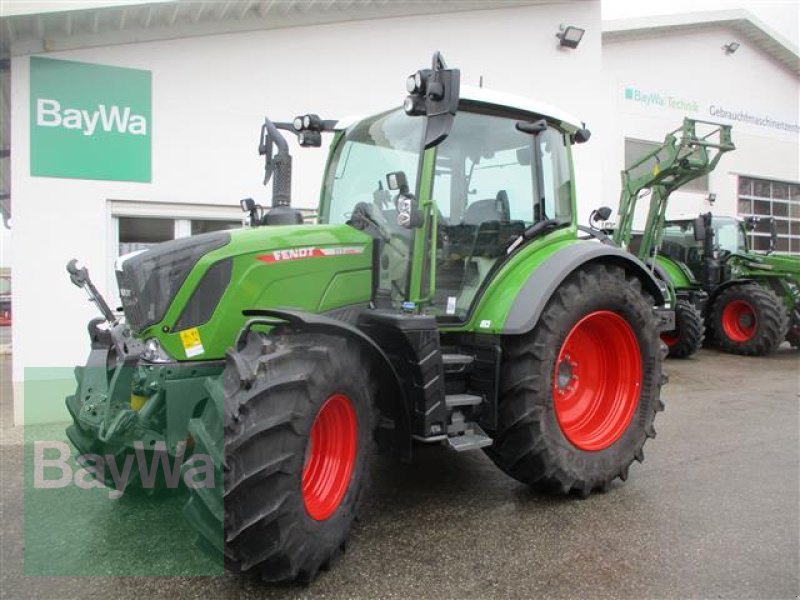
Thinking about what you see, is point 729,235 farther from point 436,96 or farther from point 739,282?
point 436,96

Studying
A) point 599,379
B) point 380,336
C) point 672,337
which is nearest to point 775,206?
point 672,337

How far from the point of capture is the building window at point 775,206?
1540cm

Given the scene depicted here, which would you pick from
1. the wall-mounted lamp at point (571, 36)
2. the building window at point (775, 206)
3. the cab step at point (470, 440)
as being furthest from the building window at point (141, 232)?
the building window at point (775, 206)

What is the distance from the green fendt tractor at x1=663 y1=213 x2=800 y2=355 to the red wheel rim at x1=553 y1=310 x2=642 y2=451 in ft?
20.9

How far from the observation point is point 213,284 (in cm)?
287

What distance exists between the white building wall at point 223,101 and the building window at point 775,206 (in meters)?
9.25

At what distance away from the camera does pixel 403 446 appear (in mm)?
3143

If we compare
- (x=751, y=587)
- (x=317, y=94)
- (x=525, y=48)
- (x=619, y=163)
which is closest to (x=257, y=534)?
(x=751, y=587)

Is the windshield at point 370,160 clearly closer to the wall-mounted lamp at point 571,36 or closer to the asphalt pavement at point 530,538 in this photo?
the asphalt pavement at point 530,538

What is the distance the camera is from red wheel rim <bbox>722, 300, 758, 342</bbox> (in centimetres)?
995

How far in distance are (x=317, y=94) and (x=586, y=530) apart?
5291 millimetres

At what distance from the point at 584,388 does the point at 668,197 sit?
6292 millimetres

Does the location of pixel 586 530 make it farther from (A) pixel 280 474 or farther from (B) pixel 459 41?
(B) pixel 459 41

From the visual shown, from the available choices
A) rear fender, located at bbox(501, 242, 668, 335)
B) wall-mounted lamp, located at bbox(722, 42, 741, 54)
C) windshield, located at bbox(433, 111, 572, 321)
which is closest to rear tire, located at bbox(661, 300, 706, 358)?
rear fender, located at bbox(501, 242, 668, 335)
